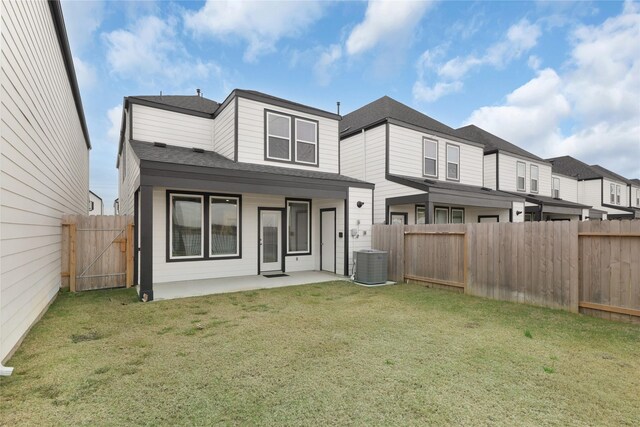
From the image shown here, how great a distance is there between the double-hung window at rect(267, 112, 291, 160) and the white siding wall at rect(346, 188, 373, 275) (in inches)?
100

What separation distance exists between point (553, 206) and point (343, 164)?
38.5 ft

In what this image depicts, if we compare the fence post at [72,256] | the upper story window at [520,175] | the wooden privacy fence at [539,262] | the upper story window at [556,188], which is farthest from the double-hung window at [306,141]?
the upper story window at [556,188]

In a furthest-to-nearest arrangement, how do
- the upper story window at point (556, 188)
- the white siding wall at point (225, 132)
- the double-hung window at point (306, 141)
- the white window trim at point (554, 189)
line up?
the upper story window at point (556, 188) < the white window trim at point (554, 189) < the double-hung window at point (306, 141) < the white siding wall at point (225, 132)

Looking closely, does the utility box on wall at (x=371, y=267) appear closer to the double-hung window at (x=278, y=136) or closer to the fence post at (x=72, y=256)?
the double-hung window at (x=278, y=136)

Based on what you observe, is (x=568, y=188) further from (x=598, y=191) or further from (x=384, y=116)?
(x=384, y=116)

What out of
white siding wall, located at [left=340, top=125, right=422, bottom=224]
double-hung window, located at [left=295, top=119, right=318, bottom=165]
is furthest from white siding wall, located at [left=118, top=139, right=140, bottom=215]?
white siding wall, located at [left=340, top=125, right=422, bottom=224]

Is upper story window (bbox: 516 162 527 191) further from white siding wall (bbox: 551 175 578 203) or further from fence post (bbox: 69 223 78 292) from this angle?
fence post (bbox: 69 223 78 292)

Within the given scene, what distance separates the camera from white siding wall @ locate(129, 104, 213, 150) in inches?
376

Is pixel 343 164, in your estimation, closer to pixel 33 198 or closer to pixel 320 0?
pixel 320 0

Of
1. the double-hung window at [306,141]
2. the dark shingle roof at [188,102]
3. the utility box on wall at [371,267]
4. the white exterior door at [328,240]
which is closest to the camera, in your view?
the utility box on wall at [371,267]

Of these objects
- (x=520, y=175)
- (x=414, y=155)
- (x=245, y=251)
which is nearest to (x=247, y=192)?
(x=245, y=251)

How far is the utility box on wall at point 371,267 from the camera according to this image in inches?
328

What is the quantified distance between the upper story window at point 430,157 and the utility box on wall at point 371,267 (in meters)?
5.72

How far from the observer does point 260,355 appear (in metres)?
3.65
